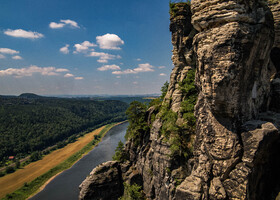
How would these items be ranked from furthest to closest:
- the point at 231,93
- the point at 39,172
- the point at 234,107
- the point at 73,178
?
the point at 39,172 → the point at 73,178 → the point at 234,107 → the point at 231,93

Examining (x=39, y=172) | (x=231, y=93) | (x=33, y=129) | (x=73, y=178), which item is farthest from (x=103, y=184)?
(x=33, y=129)

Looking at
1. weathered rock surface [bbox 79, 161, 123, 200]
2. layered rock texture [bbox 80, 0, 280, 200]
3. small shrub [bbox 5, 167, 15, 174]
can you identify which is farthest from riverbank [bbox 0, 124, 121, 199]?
layered rock texture [bbox 80, 0, 280, 200]

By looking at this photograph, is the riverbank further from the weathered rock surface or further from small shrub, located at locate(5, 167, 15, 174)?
the weathered rock surface

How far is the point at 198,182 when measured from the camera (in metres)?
Answer: 12.8

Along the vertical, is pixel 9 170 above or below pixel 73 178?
above

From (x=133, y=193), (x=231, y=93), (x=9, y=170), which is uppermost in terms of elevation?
(x=231, y=93)

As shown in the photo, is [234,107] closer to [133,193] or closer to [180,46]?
[180,46]

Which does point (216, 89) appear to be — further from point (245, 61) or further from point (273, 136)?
point (273, 136)

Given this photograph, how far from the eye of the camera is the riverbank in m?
43.0

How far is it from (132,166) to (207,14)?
26.9 metres

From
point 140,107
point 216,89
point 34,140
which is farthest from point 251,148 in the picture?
point 34,140

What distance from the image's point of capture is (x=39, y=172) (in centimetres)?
5269

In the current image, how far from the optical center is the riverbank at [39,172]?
1691 inches

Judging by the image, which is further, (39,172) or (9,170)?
(39,172)
